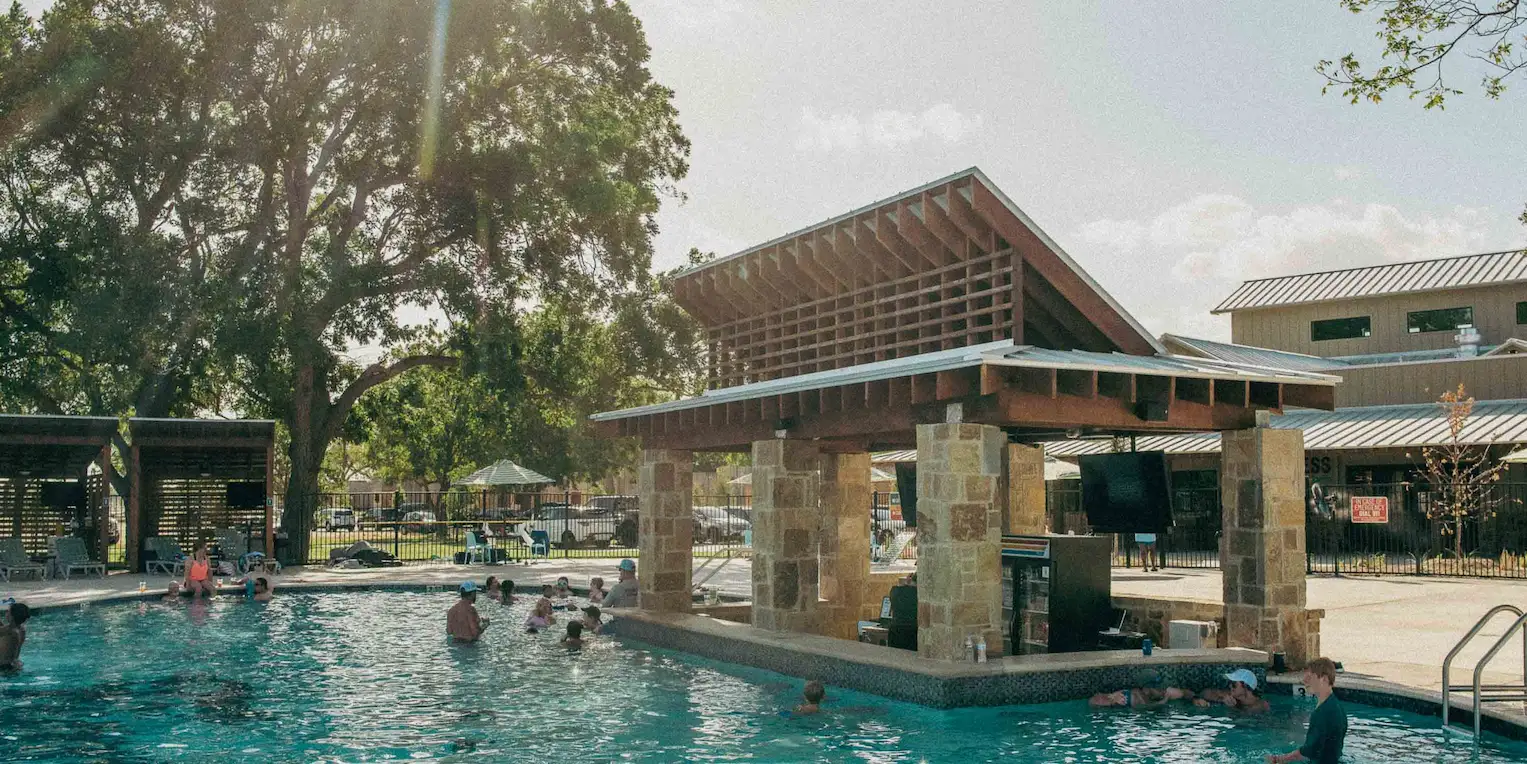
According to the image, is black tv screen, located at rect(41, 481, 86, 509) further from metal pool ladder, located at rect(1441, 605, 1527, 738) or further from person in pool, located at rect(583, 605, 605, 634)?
metal pool ladder, located at rect(1441, 605, 1527, 738)

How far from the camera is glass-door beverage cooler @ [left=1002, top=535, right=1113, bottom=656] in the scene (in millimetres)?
16375

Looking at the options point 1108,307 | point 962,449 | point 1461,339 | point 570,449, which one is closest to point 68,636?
point 962,449

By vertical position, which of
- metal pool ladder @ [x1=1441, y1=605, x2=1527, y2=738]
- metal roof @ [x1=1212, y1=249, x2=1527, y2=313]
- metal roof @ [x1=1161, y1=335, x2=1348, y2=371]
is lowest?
metal pool ladder @ [x1=1441, y1=605, x2=1527, y2=738]

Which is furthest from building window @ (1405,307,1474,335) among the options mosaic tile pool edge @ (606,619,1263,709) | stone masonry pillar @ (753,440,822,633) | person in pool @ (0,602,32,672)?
person in pool @ (0,602,32,672)

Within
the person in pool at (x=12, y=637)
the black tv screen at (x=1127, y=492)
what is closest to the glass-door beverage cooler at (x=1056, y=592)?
the black tv screen at (x=1127, y=492)

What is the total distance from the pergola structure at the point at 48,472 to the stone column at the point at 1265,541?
985 inches

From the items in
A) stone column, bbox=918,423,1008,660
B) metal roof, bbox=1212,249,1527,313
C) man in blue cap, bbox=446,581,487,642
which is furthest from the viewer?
metal roof, bbox=1212,249,1527,313

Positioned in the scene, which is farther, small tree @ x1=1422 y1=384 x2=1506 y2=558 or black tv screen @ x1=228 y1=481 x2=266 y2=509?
black tv screen @ x1=228 y1=481 x2=266 y2=509

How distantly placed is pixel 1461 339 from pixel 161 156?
3716 centimetres

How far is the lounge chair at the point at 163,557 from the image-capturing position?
29.6 m

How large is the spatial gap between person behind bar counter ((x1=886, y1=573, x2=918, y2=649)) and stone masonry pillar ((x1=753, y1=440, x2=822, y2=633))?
4.30ft

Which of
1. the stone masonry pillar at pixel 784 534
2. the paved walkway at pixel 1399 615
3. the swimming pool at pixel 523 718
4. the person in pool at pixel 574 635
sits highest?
the stone masonry pillar at pixel 784 534

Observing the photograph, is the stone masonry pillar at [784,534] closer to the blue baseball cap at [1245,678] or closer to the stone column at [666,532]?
the stone column at [666,532]

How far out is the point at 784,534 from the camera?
17.9 metres
